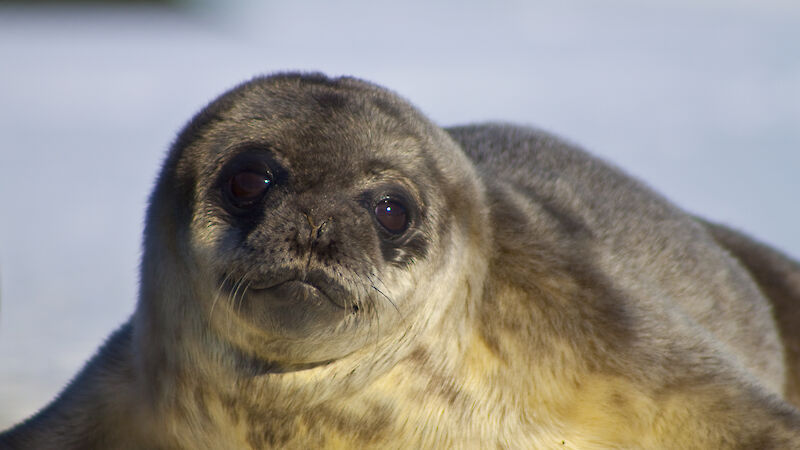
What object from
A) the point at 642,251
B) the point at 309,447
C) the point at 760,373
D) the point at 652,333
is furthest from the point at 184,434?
the point at 760,373

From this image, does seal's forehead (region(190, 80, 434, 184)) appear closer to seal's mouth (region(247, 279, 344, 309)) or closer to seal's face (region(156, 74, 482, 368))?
seal's face (region(156, 74, 482, 368))

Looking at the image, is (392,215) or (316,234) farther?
(392,215)

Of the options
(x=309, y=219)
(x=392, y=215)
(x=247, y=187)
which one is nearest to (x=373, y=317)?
(x=392, y=215)

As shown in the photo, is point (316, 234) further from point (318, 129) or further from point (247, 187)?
point (318, 129)

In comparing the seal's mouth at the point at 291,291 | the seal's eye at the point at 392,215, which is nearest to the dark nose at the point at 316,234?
the seal's mouth at the point at 291,291

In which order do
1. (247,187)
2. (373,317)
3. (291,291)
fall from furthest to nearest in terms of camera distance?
(373,317) < (247,187) < (291,291)

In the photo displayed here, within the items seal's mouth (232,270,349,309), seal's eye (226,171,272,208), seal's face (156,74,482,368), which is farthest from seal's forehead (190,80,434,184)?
seal's mouth (232,270,349,309)

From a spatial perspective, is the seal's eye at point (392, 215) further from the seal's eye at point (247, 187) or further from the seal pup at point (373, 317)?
the seal's eye at point (247, 187)
